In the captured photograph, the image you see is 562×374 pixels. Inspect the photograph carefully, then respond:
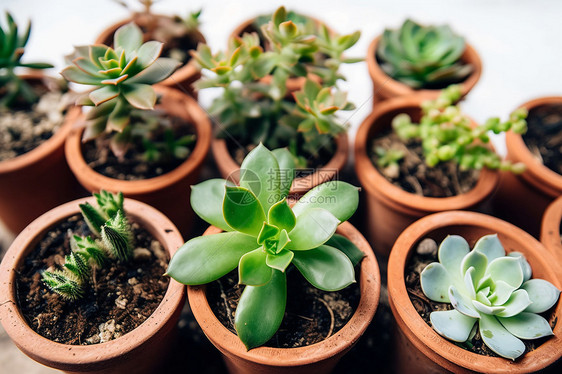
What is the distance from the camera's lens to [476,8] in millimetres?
2258

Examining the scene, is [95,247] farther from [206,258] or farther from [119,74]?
[119,74]

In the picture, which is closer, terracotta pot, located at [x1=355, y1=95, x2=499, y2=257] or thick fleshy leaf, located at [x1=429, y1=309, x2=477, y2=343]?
thick fleshy leaf, located at [x1=429, y1=309, x2=477, y2=343]

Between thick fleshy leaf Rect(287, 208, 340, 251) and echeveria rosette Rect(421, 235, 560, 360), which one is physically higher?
thick fleshy leaf Rect(287, 208, 340, 251)

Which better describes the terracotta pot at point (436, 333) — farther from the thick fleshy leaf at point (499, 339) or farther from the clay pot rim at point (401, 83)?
the clay pot rim at point (401, 83)

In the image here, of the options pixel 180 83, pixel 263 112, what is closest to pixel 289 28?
pixel 263 112

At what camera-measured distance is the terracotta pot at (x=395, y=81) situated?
5.22ft

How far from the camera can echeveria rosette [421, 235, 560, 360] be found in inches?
39.4

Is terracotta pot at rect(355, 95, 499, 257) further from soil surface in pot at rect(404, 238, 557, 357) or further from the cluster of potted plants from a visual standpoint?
soil surface in pot at rect(404, 238, 557, 357)

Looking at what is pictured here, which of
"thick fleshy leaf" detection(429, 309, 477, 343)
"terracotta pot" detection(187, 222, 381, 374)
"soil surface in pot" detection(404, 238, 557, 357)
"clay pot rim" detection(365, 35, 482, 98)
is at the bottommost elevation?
"soil surface in pot" detection(404, 238, 557, 357)

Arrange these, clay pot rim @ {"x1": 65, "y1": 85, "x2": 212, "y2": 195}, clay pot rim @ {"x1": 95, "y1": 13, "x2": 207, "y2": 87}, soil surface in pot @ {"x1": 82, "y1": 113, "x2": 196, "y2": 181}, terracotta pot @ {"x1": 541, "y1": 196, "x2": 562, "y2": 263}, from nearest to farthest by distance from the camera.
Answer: terracotta pot @ {"x1": 541, "y1": 196, "x2": 562, "y2": 263}
clay pot rim @ {"x1": 65, "y1": 85, "x2": 212, "y2": 195}
soil surface in pot @ {"x1": 82, "y1": 113, "x2": 196, "y2": 181}
clay pot rim @ {"x1": 95, "y1": 13, "x2": 207, "y2": 87}

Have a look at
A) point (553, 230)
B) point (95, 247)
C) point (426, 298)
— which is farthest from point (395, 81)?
point (95, 247)

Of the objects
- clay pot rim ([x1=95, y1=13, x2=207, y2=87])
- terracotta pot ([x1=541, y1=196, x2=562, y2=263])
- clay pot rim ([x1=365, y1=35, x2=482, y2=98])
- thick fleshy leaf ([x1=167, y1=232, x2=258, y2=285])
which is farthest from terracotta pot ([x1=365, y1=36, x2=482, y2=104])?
thick fleshy leaf ([x1=167, y1=232, x2=258, y2=285])

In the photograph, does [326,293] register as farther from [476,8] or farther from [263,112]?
→ [476,8]

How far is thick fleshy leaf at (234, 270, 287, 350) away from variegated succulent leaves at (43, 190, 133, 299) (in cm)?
34
